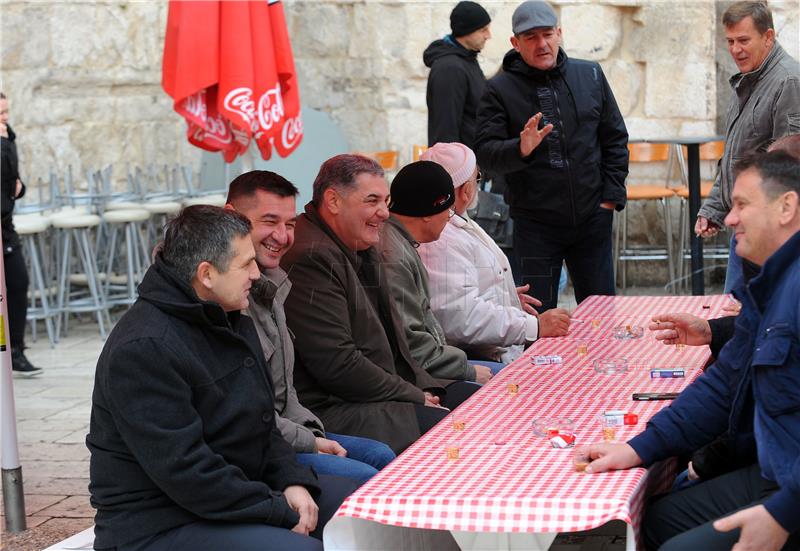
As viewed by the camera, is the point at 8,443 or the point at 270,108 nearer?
the point at 8,443

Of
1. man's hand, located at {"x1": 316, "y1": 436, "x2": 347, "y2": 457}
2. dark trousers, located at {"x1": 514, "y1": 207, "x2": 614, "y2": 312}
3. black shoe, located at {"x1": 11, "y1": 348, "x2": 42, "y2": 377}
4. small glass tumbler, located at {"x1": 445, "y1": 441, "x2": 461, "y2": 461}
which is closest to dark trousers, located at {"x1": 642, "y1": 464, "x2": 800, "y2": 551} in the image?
small glass tumbler, located at {"x1": 445, "y1": 441, "x2": 461, "y2": 461}

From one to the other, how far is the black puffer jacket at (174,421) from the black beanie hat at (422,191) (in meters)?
1.60

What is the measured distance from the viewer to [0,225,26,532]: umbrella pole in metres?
4.31

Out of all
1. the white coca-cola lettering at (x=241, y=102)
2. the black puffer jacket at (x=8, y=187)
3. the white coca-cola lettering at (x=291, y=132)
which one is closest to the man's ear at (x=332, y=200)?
the white coca-cola lettering at (x=241, y=102)

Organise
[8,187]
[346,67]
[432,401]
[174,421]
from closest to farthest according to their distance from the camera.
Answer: [174,421] < [432,401] < [8,187] < [346,67]

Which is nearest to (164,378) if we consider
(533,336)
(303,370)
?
(303,370)

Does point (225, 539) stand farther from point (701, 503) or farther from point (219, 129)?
point (219, 129)

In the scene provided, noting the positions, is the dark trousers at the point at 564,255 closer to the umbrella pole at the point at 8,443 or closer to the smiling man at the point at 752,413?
the umbrella pole at the point at 8,443

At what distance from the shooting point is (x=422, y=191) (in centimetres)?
455

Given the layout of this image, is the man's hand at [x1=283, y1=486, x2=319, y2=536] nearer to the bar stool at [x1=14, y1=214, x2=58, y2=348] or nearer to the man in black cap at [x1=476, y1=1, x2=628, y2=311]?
the man in black cap at [x1=476, y1=1, x2=628, y2=311]

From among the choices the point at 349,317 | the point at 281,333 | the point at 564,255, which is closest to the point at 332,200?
the point at 349,317

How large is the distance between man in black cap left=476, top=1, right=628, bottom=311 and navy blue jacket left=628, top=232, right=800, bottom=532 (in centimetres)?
250

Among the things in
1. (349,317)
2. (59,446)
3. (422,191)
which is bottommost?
(59,446)

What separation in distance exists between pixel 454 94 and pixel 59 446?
2801 millimetres
